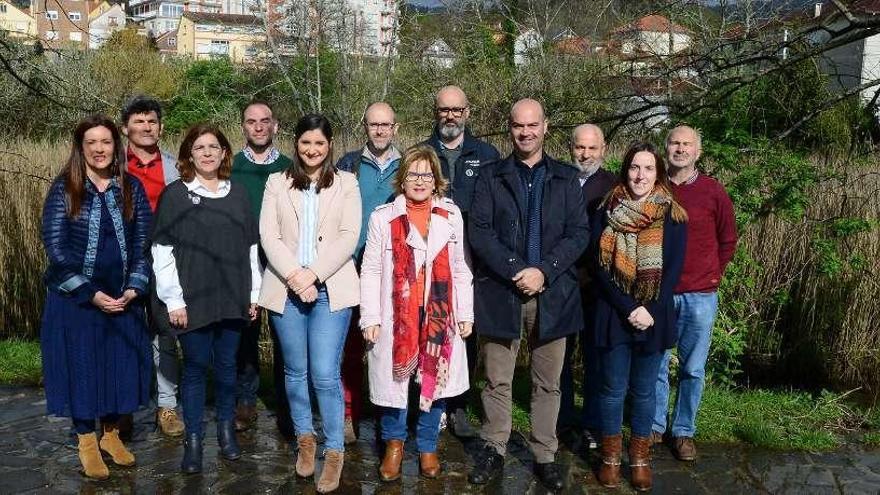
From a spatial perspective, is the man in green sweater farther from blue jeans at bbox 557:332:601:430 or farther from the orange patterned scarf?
the orange patterned scarf

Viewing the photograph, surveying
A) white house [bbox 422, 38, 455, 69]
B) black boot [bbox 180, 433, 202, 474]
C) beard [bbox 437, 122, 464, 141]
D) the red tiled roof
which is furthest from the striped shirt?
white house [bbox 422, 38, 455, 69]

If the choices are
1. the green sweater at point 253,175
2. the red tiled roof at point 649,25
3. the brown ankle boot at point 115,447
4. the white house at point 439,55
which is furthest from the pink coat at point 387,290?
the white house at point 439,55

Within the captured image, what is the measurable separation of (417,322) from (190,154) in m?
1.52

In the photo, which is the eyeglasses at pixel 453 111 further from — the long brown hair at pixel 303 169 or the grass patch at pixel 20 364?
the grass patch at pixel 20 364

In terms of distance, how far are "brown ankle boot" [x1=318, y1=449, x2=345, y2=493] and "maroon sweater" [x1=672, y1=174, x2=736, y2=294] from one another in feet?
6.87

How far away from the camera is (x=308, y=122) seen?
4.03 metres

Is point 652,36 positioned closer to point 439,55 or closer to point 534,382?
point 534,382

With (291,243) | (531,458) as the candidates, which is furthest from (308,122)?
(531,458)

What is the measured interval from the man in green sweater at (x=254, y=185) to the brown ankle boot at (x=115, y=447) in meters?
0.72

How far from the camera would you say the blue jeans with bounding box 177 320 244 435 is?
4066mm

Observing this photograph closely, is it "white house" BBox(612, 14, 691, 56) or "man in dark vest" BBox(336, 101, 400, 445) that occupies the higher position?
"white house" BBox(612, 14, 691, 56)

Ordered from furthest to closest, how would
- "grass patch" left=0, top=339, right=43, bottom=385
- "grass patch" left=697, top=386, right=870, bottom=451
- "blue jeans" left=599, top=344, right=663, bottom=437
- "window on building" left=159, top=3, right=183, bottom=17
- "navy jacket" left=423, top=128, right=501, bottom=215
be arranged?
"window on building" left=159, top=3, right=183, bottom=17, "grass patch" left=0, top=339, right=43, bottom=385, "grass patch" left=697, top=386, right=870, bottom=451, "navy jacket" left=423, top=128, right=501, bottom=215, "blue jeans" left=599, top=344, right=663, bottom=437

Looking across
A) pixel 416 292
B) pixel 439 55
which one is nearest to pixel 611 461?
pixel 416 292

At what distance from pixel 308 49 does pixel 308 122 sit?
57.1ft
